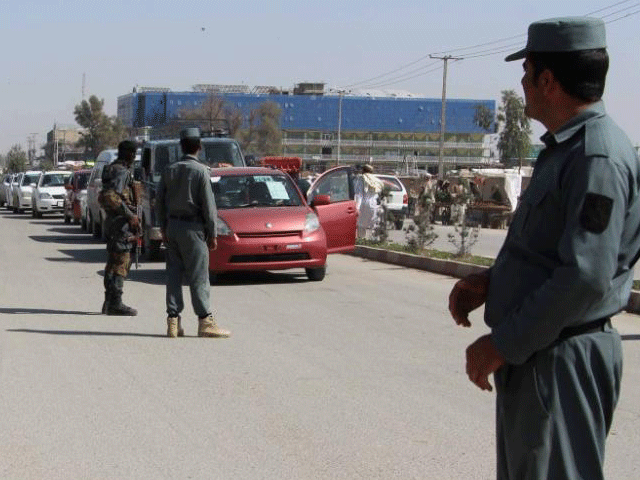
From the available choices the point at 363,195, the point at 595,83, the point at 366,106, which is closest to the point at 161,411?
the point at 595,83

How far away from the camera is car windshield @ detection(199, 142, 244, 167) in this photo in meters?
21.8

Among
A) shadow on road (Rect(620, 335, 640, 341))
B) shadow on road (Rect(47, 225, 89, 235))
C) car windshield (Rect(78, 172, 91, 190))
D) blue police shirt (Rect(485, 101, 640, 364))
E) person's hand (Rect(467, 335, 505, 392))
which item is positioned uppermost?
blue police shirt (Rect(485, 101, 640, 364))

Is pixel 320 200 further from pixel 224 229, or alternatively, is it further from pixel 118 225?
pixel 118 225

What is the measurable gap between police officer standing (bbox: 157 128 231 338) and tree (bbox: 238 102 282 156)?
9159 cm

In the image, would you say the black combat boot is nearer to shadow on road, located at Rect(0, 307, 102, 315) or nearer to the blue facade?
shadow on road, located at Rect(0, 307, 102, 315)

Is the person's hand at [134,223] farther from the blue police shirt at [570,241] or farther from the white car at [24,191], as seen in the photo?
the white car at [24,191]

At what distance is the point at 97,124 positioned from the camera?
119m

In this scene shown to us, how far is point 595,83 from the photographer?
312 centimetres

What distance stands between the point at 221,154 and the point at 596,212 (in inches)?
759

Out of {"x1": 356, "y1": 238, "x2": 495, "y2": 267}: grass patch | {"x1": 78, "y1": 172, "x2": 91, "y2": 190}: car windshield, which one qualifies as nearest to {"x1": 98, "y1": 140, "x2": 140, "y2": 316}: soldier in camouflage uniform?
{"x1": 356, "y1": 238, "x2": 495, "y2": 267}: grass patch

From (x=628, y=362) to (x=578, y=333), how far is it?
675cm

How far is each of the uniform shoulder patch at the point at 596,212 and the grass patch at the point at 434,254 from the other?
44.6 ft

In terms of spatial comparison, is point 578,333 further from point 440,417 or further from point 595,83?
point 440,417

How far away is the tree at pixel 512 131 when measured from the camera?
99312 mm
